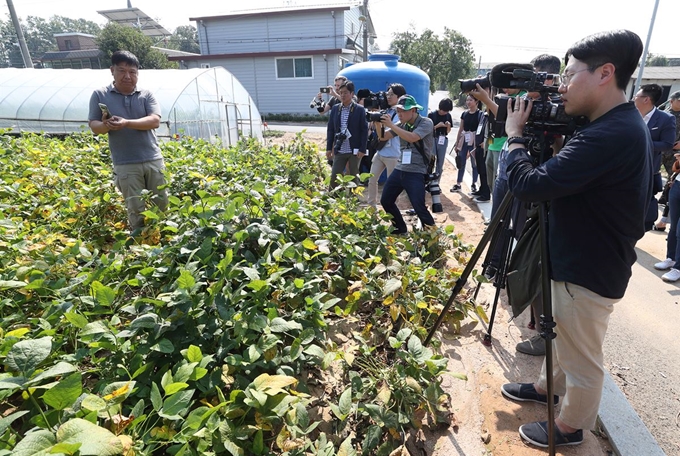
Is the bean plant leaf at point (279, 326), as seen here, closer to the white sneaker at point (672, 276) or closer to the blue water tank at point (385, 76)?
the white sneaker at point (672, 276)

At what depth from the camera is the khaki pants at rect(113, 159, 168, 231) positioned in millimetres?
3875

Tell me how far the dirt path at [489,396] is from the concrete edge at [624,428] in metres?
0.07

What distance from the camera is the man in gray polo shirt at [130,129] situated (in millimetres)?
3738

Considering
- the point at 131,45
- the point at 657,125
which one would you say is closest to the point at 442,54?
the point at 131,45

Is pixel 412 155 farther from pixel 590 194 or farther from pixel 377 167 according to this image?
pixel 590 194

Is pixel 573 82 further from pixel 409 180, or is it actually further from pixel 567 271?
pixel 409 180

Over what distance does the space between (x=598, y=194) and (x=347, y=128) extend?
4638 millimetres

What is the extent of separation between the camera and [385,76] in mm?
9805

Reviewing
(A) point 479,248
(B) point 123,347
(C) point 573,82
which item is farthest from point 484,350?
(B) point 123,347

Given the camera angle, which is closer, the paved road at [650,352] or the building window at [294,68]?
the paved road at [650,352]

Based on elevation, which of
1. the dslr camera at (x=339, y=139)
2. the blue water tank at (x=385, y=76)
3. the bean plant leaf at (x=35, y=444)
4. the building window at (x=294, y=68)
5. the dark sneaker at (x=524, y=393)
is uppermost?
the building window at (x=294, y=68)

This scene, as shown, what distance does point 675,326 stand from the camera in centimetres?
333

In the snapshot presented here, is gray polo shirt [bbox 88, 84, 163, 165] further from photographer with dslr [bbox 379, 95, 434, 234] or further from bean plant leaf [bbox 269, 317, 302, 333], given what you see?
bean plant leaf [bbox 269, 317, 302, 333]

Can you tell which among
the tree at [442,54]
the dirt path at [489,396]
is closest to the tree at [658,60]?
the tree at [442,54]
